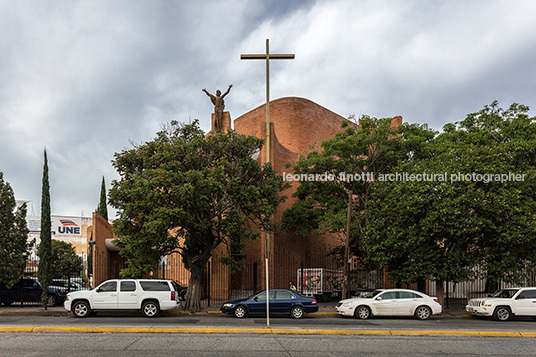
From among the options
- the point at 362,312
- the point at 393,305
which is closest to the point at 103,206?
the point at 362,312

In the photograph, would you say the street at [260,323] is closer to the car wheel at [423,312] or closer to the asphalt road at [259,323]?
the asphalt road at [259,323]

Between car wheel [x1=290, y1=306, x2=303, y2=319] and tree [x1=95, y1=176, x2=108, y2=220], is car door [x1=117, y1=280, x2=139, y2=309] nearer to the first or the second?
car wheel [x1=290, y1=306, x2=303, y2=319]

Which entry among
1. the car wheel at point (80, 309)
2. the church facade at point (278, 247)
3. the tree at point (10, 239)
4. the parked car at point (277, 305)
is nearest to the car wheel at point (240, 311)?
the parked car at point (277, 305)

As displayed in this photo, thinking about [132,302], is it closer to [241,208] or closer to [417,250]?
[241,208]

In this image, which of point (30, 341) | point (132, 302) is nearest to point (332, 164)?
point (132, 302)

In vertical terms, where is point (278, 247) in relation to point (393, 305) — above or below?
above

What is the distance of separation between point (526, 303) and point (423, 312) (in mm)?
4131

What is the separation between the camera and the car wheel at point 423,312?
53.2 ft

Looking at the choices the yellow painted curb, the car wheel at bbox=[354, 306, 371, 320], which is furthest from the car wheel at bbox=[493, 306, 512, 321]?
the car wheel at bbox=[354, 306, 371, 320]

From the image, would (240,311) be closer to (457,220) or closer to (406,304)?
(406,304)

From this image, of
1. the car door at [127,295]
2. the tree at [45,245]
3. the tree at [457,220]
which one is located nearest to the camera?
the car door at [127,295]

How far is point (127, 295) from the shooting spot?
51.6 ft

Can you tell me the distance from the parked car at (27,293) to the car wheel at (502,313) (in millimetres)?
20393

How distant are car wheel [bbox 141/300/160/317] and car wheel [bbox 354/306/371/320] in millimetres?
8048
